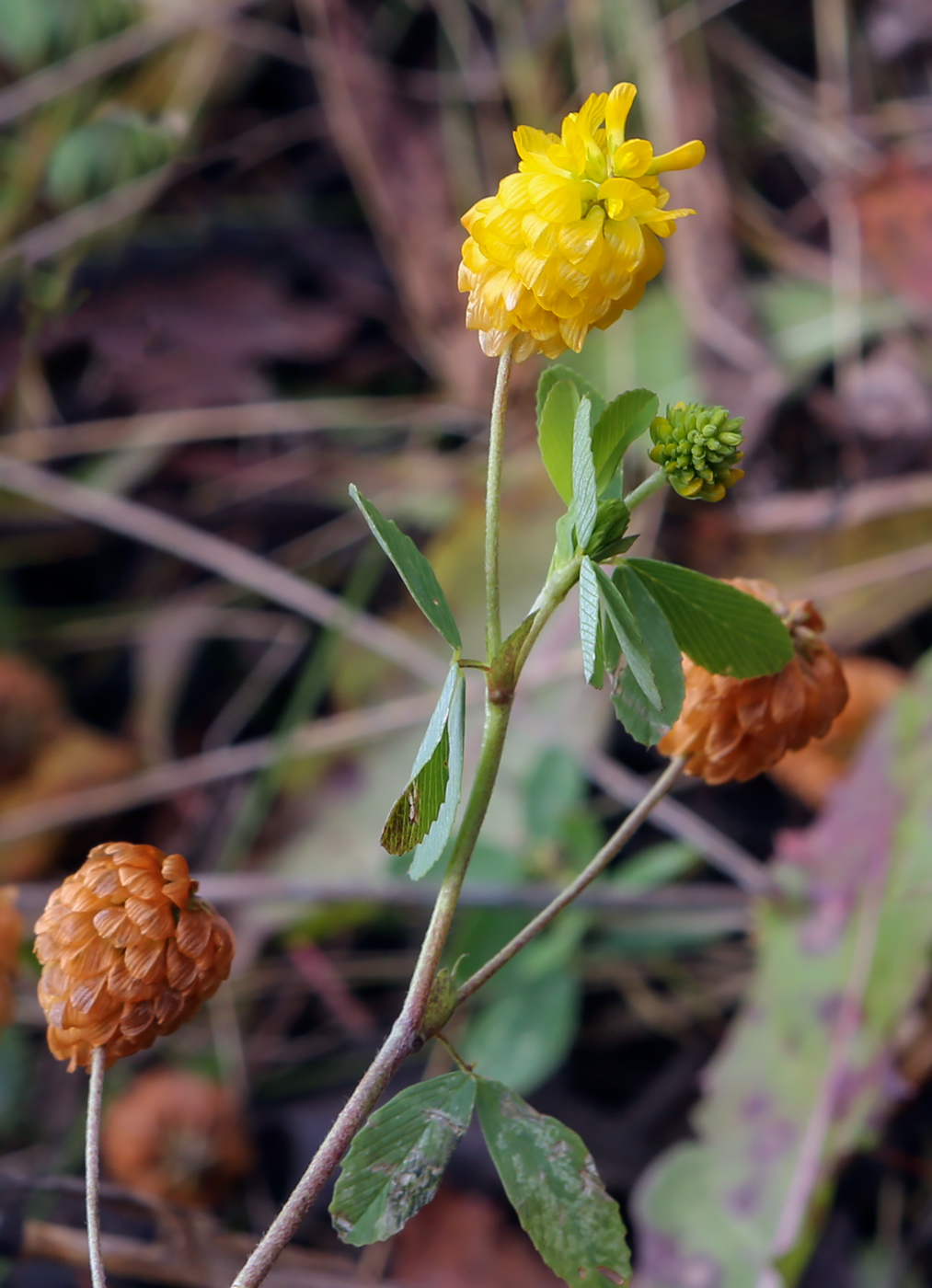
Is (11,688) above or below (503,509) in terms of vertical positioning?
above

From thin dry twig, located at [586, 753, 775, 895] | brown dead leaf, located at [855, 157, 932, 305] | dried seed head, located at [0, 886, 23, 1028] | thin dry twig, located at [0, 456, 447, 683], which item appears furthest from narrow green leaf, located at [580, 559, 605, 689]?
brown dead leaf, located at [855, 157, 932, 305]

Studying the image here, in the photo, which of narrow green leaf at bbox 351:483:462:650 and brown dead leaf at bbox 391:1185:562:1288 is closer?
narrow green leaf at bbox 351:483:462:650

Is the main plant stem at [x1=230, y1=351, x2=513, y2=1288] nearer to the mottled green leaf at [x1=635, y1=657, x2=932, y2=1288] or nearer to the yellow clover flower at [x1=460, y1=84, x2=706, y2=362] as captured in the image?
the yellow clover flower at [x1=460, y1=84, x2=706, y2=362]

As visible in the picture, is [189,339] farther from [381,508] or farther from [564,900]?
[564,900]

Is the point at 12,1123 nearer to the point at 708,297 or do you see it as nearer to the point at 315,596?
the point at 315,596

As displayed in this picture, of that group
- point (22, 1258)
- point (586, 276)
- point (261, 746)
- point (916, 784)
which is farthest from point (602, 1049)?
point (586, 276)

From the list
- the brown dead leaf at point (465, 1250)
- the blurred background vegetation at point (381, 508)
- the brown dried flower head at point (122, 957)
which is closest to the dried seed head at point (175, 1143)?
the blurred background vegetation at point (381, 508)
